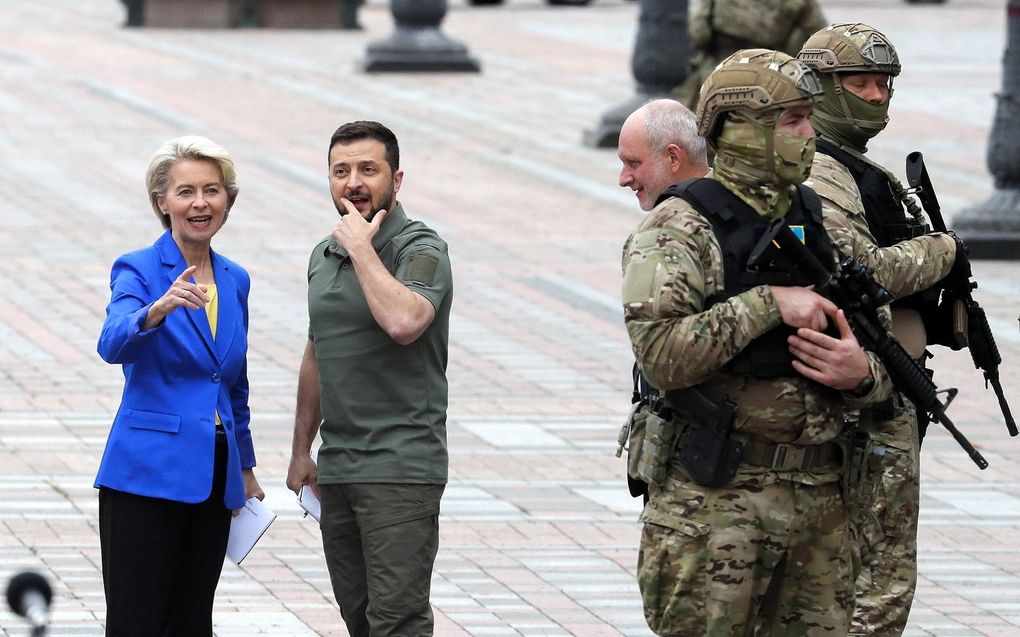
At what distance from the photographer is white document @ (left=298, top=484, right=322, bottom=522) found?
531 centimetres

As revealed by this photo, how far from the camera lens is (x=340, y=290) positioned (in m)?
5.11

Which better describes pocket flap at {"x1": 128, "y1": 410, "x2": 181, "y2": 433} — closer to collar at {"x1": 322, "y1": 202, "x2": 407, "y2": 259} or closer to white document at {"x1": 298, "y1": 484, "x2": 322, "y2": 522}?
white document at {"x1": 298, "y1": 484, "x2": 322, "y2": 522}

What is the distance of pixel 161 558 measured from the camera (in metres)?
5.09

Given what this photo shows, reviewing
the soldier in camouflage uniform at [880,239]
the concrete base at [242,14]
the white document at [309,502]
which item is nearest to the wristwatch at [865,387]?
the soldier in camouflage uniform at [880,239]

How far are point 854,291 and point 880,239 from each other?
99 centimetres

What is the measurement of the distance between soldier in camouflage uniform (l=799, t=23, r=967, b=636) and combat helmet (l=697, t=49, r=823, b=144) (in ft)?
2.99

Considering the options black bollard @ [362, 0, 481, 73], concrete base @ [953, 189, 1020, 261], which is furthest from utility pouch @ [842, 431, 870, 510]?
black bollard @ [362, 0, 481, 73]

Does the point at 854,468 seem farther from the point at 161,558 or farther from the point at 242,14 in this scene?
the point at 242,14

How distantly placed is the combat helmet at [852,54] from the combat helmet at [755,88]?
3.49 ft

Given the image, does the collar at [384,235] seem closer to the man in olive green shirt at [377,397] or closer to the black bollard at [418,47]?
the man in olive green shirt at [377,397]

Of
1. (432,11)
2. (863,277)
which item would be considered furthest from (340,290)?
(432,11)

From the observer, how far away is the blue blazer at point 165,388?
505 cm

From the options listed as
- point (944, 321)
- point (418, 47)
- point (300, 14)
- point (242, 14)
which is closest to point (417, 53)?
point (418, 47)

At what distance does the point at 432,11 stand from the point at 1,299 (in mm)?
13446
